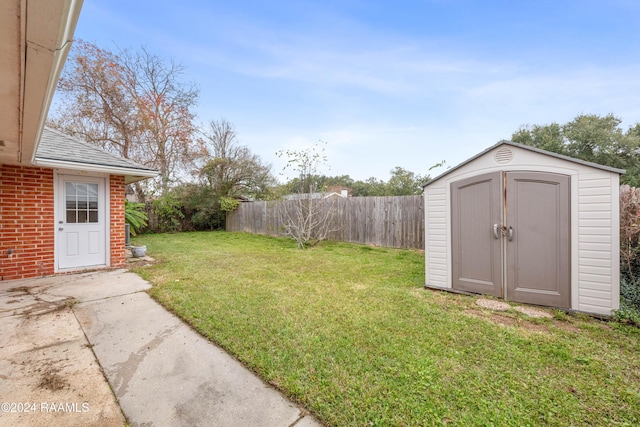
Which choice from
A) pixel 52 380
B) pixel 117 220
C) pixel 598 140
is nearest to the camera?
pixel 52 380

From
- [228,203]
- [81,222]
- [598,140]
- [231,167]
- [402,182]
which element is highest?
[598,140]

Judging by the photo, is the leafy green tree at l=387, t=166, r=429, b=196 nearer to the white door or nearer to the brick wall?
the white door

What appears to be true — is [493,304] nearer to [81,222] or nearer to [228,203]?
[81,222]

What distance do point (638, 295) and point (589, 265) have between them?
0.82m

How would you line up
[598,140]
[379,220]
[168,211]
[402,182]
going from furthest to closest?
[402,182] < [598,140] < [168,211] < [379,220]

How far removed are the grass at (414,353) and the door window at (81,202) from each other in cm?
277

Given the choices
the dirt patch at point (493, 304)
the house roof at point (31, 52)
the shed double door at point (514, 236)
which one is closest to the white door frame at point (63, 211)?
the house roof at point (31, 52)

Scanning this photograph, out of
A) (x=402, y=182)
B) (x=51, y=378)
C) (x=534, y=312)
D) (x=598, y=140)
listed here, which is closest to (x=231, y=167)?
(x=402, y=182)

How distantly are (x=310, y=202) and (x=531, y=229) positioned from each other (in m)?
6.40

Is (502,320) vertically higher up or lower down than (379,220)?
lower down

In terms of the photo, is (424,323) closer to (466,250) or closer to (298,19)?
(466,250)

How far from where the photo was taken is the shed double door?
3.13 m

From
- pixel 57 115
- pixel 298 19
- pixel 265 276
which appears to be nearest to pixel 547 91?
pixel 298 19

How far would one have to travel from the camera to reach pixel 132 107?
13070 millimetres
